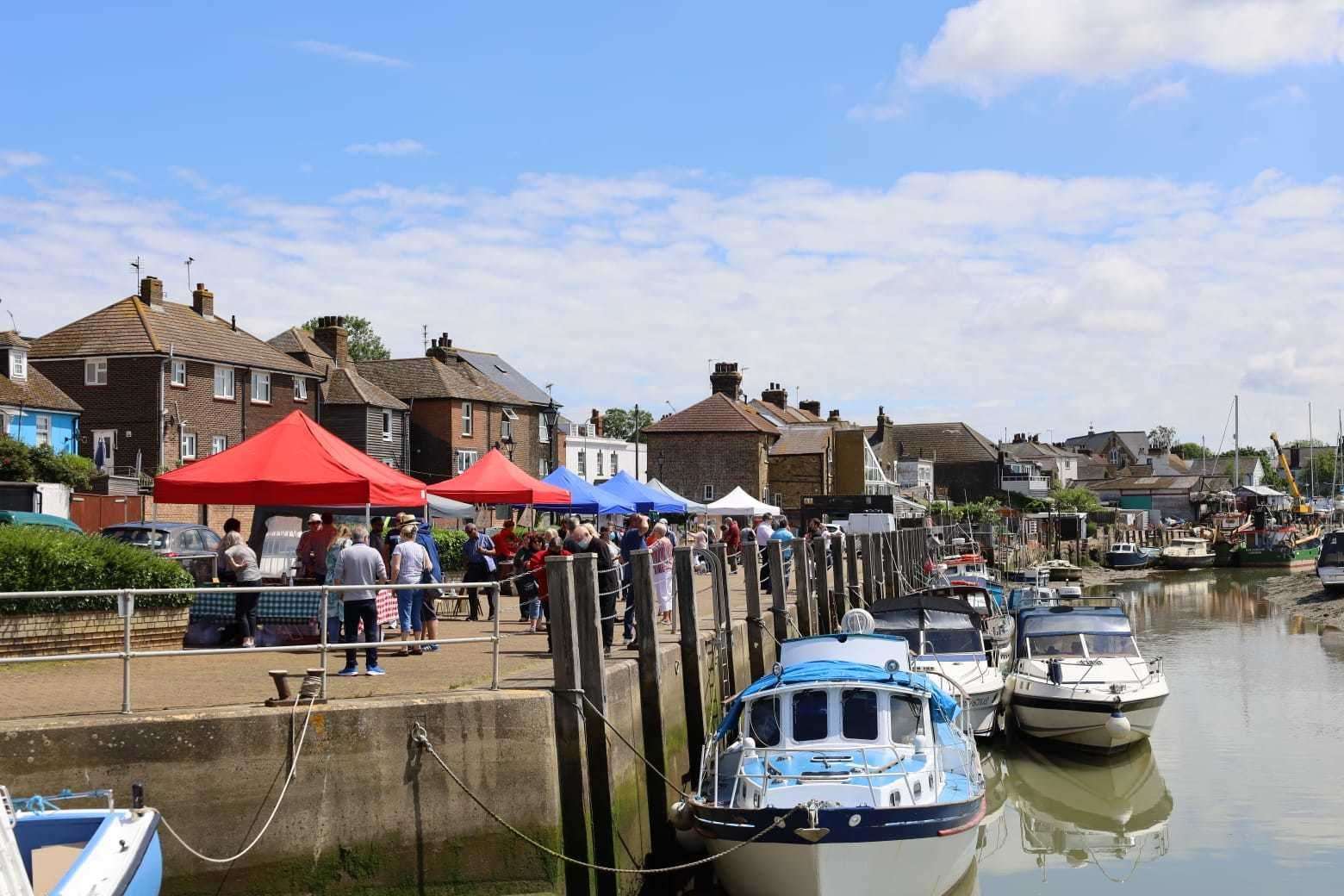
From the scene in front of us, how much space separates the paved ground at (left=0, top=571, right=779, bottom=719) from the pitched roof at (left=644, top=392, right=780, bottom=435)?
5022 centimetres

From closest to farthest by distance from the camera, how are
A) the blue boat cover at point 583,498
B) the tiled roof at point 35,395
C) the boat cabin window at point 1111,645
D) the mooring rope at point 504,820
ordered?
the mooring rope at point 504,820 → the boat cabin window at point 1111,645 → the blue boat cover at point 583,498 → the tiled roof at point 35,395

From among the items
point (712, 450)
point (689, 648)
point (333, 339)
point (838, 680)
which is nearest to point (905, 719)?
point (838, 680)

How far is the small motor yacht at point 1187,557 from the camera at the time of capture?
73250 millimetres

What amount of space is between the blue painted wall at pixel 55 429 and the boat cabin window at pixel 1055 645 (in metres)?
29.9

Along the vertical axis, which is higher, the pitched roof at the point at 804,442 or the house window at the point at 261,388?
the house window at the point at 261,388

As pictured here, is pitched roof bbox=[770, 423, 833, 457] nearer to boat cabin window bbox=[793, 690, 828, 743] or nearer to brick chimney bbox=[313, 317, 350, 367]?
brick chimney bbox=[313, 317, 350, 367]

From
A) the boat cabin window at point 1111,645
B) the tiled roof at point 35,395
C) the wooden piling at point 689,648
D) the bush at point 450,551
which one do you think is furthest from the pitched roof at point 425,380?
the wooden piling at point 689,648

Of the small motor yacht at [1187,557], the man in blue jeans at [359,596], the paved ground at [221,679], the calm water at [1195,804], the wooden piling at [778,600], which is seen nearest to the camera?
the paved ground at [221,679]

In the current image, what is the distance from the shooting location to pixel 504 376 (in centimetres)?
6450

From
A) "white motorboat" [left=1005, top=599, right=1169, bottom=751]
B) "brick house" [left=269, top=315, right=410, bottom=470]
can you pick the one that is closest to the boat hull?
"white motorboat" [left=1005, top=599, right=1169, bottom=751]

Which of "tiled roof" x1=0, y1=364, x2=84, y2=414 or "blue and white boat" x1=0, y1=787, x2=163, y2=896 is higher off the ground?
"tiled roof" x1=0, y1=364, x2=84, y2=414

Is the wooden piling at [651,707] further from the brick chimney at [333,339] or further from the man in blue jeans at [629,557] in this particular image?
the brick chimney at [333,339]

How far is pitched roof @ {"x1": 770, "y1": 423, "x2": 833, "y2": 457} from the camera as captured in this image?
69375 mm

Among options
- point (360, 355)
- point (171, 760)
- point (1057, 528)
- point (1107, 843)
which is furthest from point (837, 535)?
point (360, 355)
